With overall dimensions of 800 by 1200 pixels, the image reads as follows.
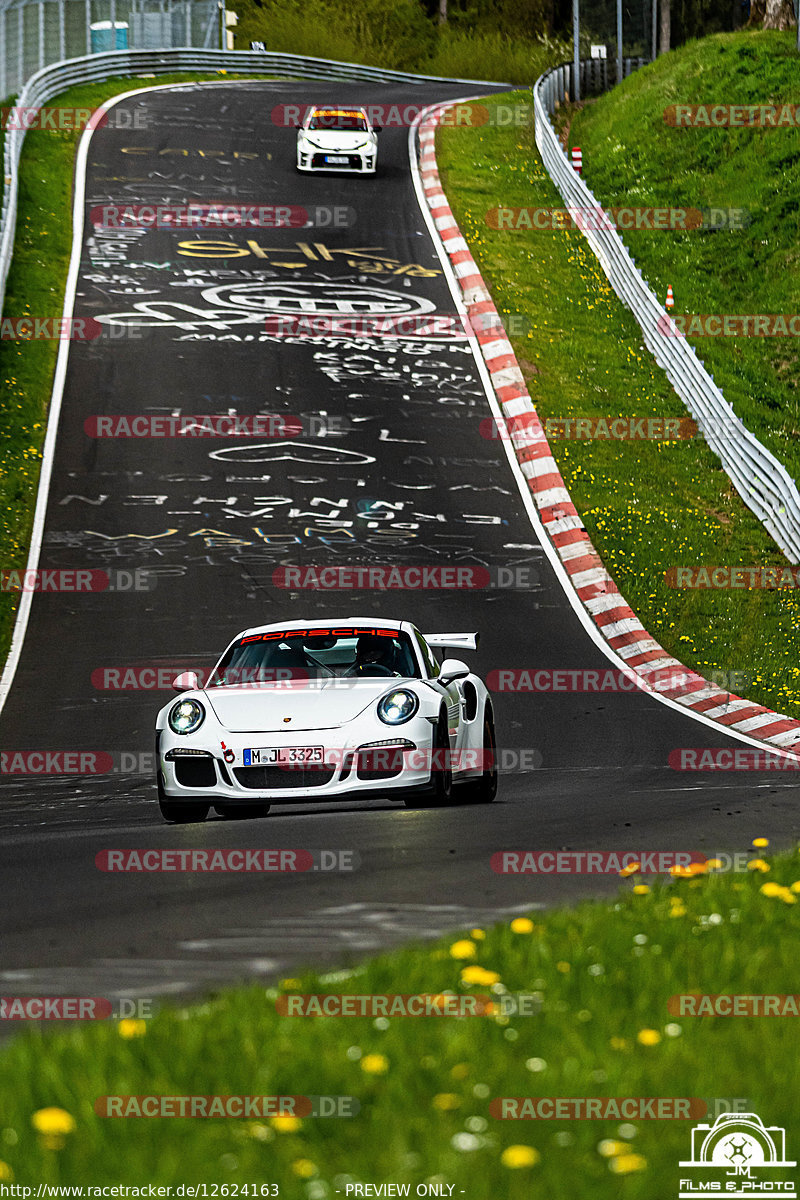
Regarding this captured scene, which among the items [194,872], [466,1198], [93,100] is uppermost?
[93,100]

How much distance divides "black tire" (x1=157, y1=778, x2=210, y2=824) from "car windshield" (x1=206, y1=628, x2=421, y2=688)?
92 cm

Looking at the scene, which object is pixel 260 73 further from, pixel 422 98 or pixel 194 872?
pixel 194 872

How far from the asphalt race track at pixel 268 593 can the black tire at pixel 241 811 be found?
0.39 ft

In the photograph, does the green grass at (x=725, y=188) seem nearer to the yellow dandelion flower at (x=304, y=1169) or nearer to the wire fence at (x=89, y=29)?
the wire fence at (x=89, y=29)

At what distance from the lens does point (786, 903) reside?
584 cm

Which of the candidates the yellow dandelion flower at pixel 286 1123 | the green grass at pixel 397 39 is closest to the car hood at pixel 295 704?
the yellow dandelion flower at pixel 286 1123

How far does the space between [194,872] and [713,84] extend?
114ft

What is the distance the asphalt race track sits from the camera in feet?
20.6

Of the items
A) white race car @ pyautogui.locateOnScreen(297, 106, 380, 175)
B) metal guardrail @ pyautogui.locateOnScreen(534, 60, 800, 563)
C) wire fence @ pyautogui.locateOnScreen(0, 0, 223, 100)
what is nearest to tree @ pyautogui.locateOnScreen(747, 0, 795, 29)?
metal guardrail @ pyautogui.locateOnScreen(534, 60, 800, 563)

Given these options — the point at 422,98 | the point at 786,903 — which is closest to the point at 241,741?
the point at 786,903

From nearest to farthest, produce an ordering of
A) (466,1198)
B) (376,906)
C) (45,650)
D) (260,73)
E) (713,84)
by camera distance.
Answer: (466,1198), (376,906), (45,650), (713,84), (260,73)

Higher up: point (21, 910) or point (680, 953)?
point (680, 953)

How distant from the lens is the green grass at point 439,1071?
10.4ft

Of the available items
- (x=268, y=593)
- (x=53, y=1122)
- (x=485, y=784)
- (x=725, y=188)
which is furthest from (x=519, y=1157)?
(x=725, y=188)
